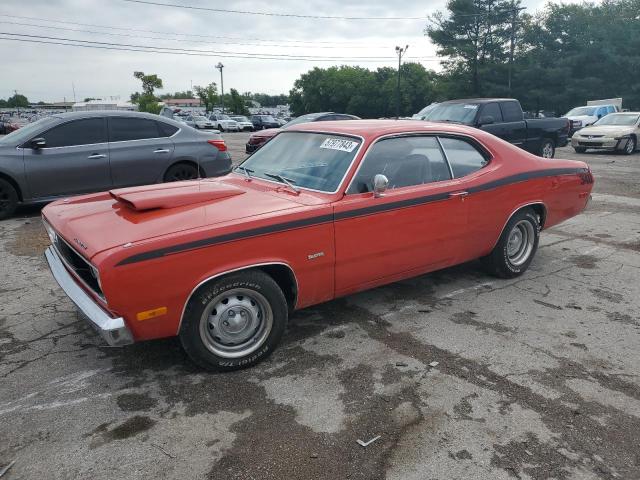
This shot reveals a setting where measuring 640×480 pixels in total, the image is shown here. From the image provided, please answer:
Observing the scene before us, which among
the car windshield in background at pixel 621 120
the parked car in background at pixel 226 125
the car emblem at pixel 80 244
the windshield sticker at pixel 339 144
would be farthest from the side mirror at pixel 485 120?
the parked car in background at pixel 226 125

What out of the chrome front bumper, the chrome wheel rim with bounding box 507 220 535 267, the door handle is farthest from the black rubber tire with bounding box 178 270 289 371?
the chrome wheel rim with bounding box 507 220 535 267

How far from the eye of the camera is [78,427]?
2854mm

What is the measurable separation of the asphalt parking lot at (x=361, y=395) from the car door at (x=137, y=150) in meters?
3.44

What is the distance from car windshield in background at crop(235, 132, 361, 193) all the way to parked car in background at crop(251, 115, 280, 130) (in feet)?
125

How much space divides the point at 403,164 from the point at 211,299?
6.46 ft

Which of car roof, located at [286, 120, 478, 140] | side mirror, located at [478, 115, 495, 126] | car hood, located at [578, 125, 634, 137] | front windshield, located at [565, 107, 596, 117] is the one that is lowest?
car hood, located at [578, 125, 634, 137]

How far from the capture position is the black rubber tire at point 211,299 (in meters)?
3.14

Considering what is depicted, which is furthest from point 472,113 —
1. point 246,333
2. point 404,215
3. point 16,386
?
point 16,386

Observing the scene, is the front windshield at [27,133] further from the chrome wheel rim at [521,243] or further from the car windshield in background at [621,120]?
the car windshield in background at [621,120]

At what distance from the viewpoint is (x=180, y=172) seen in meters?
8.60

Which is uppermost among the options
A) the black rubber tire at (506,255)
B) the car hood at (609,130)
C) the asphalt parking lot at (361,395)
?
the car hood at (609,130)

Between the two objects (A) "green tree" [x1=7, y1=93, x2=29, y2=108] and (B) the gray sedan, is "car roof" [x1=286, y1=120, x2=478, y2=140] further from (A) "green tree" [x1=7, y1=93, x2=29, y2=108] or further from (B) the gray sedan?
(A) "green tree" [x1=7, y1=93, x2=29, y2=108]

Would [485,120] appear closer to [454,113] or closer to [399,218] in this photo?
[454,113]

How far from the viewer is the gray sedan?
7.48 m
